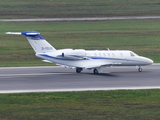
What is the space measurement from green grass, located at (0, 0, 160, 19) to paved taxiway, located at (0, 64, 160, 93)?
54.1m

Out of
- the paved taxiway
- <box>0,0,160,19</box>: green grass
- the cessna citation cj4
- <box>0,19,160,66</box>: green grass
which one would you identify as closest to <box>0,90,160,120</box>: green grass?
the paved taxiway

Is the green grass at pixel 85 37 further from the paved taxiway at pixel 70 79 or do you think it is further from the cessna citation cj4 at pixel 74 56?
the cessna citation cj4 at pixel 74 56

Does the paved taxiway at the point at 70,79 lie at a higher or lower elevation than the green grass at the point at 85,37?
lower

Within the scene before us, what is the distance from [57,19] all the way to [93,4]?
71.2 ft

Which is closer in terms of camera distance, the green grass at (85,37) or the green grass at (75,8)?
the green grass at (85,37)

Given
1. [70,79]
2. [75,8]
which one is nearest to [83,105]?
[70,79]

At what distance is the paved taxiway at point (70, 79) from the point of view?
31.8 meters

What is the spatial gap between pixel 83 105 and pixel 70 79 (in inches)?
473

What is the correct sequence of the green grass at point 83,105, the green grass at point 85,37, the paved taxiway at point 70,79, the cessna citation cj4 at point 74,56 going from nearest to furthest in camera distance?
the green grass at point 83,105 < the paved taxiway at point 70,79 < the cessna citation cj4 at point 74,56 < the green grass at point 85,37

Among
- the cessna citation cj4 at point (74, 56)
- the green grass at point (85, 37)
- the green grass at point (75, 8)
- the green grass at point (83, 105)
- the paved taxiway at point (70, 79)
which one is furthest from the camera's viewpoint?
the green grass at point (75, 8)

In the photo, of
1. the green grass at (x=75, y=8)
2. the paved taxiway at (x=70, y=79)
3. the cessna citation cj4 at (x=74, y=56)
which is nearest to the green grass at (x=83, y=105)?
the paved taxiway at (x=70, y=79)

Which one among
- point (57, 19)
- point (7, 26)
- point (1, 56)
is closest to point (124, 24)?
point (57, 19)

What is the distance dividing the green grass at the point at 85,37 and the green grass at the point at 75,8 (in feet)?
36.3

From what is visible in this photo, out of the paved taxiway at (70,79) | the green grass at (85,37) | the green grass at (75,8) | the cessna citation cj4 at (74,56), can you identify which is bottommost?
the paved taxiway at (70,79)
